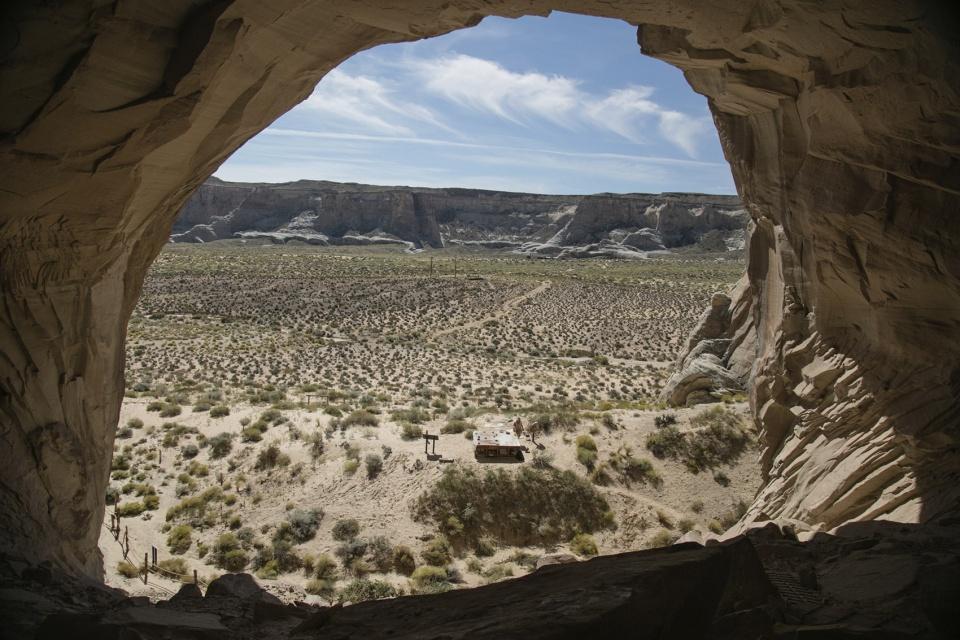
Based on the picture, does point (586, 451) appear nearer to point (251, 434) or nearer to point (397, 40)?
point (251, 434)

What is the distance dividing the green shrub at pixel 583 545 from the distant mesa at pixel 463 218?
100595 mm

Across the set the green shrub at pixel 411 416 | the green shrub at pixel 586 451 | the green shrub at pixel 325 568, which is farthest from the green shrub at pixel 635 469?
the green shrub at pixel 325 568

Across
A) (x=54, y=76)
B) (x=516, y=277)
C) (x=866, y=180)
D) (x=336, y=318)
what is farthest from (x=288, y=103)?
(x=516, y=277)

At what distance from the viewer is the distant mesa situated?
394ft

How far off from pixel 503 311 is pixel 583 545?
38.6m

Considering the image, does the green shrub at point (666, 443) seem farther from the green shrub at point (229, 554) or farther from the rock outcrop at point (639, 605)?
the green shrub at point (229, 554)

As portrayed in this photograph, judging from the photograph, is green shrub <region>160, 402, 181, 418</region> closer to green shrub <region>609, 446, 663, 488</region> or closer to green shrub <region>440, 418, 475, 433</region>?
green shrub <region>440, 418, 475, 433</region>

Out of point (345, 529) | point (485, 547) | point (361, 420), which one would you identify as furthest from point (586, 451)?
point (361, 420)

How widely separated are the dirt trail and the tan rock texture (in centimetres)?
3159

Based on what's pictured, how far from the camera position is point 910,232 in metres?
8.69

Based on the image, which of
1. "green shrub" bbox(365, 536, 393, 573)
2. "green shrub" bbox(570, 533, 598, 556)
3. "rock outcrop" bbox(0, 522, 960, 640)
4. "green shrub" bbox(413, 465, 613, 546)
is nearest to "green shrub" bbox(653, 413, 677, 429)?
"green shrub" bbox(413, 465, 613, 546)

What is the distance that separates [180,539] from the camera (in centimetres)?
1412

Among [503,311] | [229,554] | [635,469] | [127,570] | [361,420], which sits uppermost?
[503,311]

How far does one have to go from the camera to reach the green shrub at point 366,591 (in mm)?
12291
